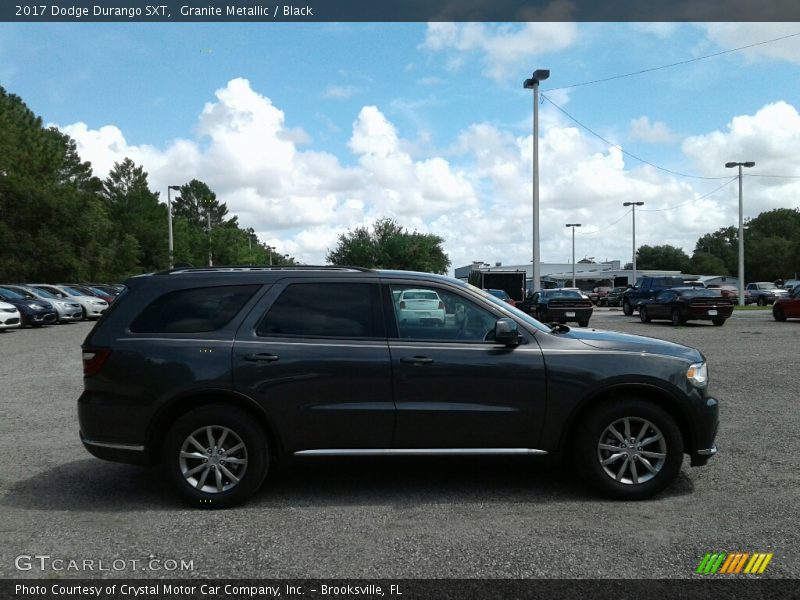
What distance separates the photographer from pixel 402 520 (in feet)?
16.1

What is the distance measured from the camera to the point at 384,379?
5277 mm

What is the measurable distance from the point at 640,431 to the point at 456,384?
1412mm

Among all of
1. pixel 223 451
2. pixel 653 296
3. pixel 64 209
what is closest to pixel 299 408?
pixel 223 451

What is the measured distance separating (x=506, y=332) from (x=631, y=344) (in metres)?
1.04

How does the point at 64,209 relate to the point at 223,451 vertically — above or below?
above

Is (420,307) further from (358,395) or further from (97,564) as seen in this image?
(97,564)

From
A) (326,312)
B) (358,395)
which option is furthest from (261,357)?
(358,395)

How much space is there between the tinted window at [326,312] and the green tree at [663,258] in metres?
148

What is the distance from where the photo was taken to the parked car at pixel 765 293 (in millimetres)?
48719

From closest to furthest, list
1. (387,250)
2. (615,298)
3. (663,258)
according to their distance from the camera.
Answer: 1. (615,298)
2. (387,250)
3. (663,258)

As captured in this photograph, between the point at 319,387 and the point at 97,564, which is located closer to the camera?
the point at 97,564

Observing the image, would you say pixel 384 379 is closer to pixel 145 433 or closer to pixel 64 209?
pixel 145 433

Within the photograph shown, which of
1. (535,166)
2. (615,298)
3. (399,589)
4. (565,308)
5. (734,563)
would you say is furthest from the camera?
(615,298)

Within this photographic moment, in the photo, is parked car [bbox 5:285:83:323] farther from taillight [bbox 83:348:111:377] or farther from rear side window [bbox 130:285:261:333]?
rear side window [bbox 130:285:261:333]
